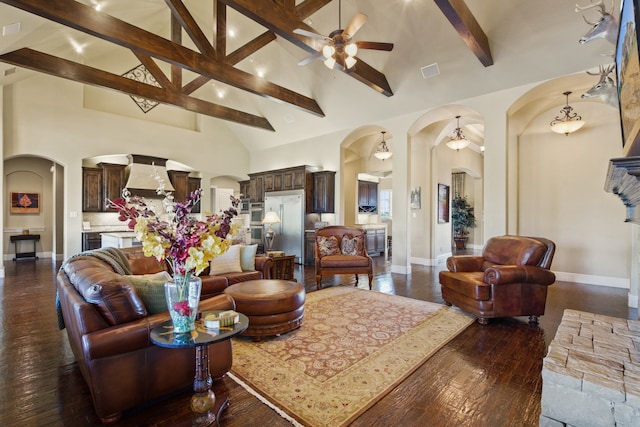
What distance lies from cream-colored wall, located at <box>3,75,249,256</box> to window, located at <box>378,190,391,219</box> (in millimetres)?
6549

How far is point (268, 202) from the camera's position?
8469 mm

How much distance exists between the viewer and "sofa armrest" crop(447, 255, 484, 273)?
4.11 m

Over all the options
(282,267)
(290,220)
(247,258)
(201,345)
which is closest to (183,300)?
(201,345)

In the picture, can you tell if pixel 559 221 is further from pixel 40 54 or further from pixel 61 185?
pixel 61 185

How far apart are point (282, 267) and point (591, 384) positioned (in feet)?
12.8

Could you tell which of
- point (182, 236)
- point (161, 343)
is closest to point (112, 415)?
point (161, 343)

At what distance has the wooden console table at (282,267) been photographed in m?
4.73

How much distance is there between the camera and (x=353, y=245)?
5.44 metres

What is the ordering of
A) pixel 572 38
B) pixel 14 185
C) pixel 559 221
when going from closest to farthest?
pixel 572 38 < pixel 559 221 < pixel 14 185

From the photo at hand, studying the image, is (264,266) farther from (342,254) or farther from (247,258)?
(342,254)

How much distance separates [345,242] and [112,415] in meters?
4.14

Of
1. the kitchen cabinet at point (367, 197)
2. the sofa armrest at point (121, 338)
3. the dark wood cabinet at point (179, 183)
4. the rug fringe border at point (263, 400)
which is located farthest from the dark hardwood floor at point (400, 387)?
the kitchen cabinet at point (367, 197)

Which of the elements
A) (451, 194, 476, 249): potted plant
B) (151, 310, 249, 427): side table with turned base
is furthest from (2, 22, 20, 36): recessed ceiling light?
(451, 194, 476, 249): potted plant

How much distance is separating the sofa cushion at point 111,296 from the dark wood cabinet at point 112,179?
6.72m
